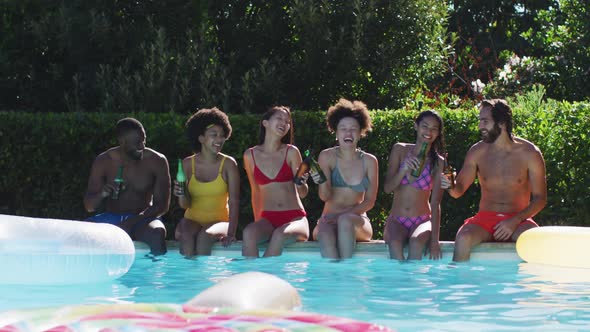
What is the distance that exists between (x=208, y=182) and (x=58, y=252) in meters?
2.40

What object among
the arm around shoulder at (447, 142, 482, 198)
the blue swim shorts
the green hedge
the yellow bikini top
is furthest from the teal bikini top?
the blue swim shorts

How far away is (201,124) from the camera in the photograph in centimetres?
997

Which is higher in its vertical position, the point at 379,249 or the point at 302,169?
the point at 302,169

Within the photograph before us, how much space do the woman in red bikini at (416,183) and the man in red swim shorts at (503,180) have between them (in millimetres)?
285

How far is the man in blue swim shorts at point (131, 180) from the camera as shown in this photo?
32.3 ft

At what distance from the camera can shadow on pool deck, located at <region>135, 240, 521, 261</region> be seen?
9.05m

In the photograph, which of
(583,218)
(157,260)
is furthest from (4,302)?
(583,218)

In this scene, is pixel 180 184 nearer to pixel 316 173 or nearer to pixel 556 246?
pixel 316 173

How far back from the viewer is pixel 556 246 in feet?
28.0

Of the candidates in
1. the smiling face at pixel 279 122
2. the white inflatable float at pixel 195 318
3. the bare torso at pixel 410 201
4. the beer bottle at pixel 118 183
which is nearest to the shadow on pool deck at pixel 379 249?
the bare torso at pixel 410 201

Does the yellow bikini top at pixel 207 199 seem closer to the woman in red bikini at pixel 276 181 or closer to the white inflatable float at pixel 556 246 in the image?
the woman in red bikini at pixel 276 181

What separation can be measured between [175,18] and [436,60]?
400cm

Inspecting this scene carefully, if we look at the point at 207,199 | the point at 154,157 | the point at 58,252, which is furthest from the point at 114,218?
the point at 58,252

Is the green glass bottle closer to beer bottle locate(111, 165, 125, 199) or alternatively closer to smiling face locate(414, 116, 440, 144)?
smiling face locate(414, 116, 440, 144)
